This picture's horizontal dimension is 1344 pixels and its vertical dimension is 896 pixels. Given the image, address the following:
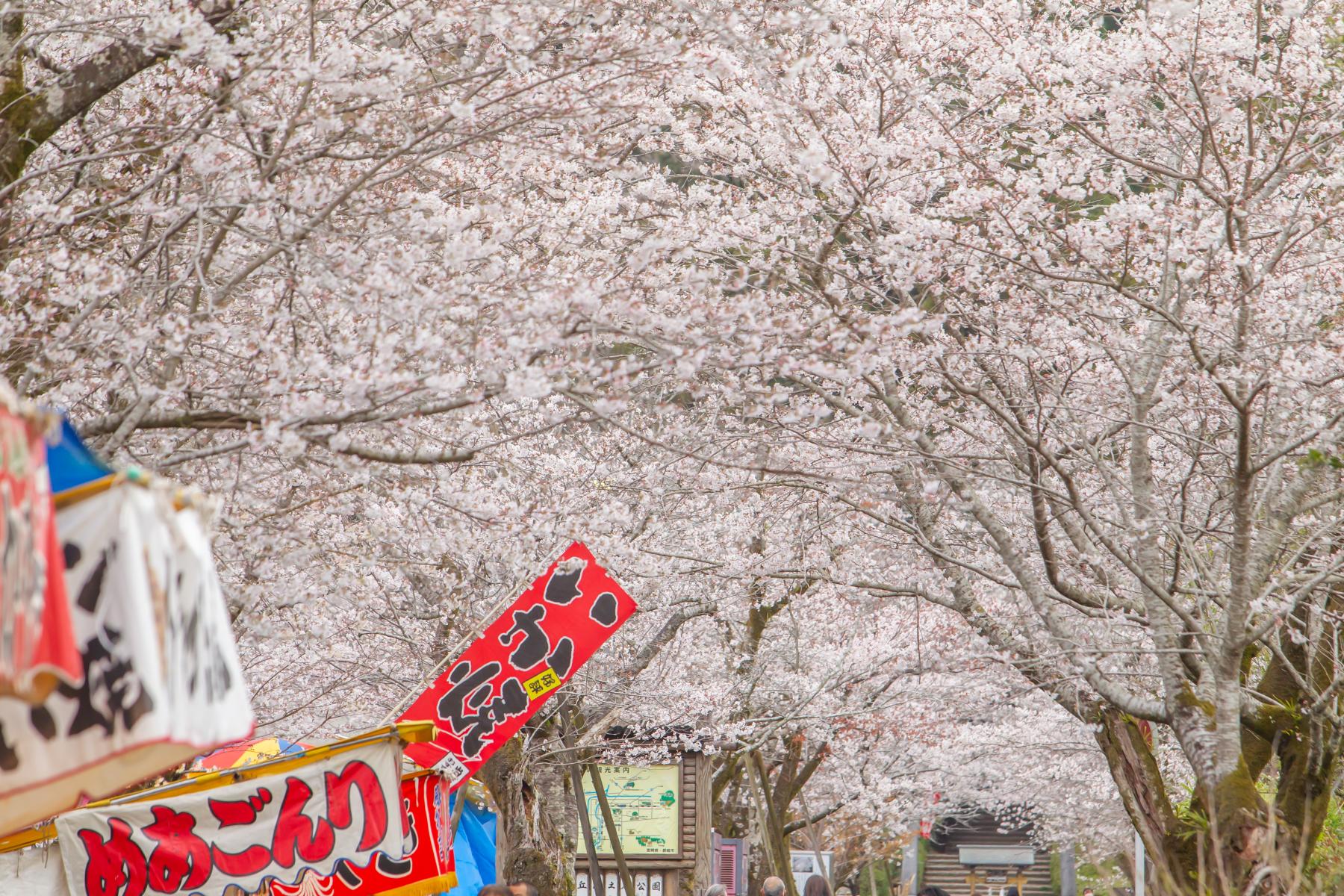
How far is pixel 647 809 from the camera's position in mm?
15734

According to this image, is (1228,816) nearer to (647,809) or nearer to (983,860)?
(647,809)

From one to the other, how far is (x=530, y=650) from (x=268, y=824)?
6.79 feet

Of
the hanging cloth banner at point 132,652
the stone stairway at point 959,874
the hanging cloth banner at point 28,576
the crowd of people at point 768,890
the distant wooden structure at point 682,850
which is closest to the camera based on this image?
the hanging cloth banner at point 28,576

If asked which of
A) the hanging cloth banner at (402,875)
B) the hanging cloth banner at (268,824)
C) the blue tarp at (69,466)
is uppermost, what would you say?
the blue tarp at (69,466)

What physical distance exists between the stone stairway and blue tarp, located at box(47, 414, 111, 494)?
52740 mm

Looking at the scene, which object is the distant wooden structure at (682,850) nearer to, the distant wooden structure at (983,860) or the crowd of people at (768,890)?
the crowd of people at (768,890)

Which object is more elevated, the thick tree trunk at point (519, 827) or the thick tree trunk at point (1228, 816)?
the thick tree trunk at point (1228, 816)

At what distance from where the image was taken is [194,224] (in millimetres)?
6609

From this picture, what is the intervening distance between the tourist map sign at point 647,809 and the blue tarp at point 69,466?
41.7 feet

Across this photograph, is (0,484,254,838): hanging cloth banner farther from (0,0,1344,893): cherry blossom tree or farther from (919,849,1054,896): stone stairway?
(919,849,1054,896): stone stairway

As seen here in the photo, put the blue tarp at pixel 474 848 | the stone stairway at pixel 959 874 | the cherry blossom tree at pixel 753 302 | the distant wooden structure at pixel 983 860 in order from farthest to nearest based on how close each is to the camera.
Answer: the stone stairway at pixel 959 874 < the distant wooden structure at pixel 983 860 < the blue tarp at pixel 474 848 < the cherry blossom tree at pixel 753 302

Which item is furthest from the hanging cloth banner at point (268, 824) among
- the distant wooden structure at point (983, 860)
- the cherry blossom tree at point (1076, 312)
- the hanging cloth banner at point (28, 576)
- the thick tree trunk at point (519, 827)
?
the distant wooden structure at point (983, 860)

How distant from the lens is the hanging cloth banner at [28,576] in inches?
97.6

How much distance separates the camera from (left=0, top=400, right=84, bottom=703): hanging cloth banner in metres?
2.48
